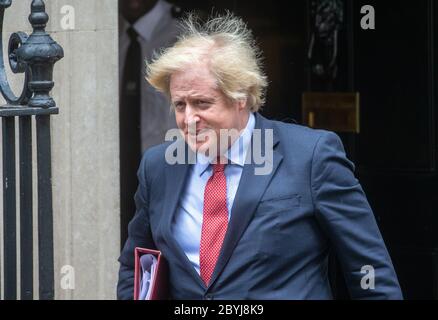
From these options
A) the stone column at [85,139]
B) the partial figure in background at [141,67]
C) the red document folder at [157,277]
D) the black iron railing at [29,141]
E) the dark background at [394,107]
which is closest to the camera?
the black iron railing at [29,141]

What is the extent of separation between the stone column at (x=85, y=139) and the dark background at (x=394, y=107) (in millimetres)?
876

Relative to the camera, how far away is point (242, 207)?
3191 mm

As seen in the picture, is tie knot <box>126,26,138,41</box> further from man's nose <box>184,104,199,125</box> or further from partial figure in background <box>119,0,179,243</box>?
man's nose <box>184,104,199,125</box>

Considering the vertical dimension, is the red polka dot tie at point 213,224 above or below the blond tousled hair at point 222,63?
below

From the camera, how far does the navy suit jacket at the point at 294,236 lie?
318 centimetres

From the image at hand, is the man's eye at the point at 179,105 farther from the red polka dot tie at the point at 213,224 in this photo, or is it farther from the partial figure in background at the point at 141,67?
the partial figure in background at the point at 141,67

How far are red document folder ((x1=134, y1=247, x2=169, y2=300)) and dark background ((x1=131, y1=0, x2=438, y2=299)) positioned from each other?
9.16 ft

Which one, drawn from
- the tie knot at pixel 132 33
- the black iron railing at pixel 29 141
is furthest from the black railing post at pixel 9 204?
the tie knot at pixel 132 33

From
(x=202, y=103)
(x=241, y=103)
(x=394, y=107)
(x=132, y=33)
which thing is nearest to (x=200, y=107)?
(x=202, y=103)

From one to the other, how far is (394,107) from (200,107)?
2930 mm

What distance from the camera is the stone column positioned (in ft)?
17.1

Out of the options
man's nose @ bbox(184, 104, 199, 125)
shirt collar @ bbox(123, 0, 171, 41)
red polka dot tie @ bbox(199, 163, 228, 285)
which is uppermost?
shirt collar @ bbox(123, 0, 171, 41)

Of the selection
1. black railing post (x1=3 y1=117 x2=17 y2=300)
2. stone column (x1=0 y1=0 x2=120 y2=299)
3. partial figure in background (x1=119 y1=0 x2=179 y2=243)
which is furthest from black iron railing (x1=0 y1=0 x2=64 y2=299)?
partial figure in background (x1=119 y1=0 x2=179 y2=243)

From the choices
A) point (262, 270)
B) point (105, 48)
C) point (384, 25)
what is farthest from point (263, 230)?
point (384, 25)
